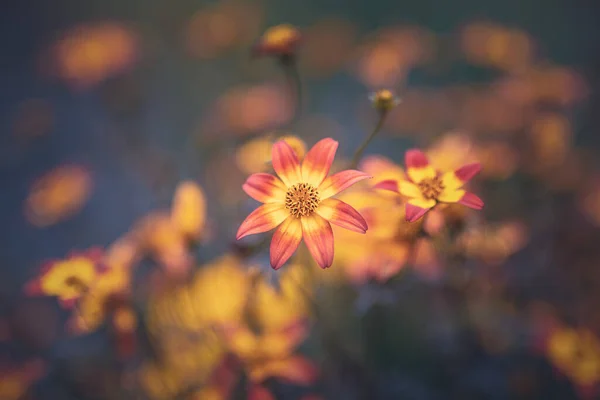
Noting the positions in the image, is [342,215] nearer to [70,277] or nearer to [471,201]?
[471,201]

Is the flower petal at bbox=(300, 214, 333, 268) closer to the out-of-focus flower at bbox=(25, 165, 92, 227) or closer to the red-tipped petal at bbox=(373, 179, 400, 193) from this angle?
the red-tipped petal at bbox=(373, 179, 400, 193)

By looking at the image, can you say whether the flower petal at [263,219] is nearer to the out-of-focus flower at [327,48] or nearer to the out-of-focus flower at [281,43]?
the out-of-focus flower at [281,43]

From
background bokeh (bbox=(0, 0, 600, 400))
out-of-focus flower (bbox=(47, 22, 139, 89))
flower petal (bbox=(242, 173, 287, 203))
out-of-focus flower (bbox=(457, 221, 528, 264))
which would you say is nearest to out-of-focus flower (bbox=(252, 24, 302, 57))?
background bokeh (bbox=(0, 0, 600, 400))

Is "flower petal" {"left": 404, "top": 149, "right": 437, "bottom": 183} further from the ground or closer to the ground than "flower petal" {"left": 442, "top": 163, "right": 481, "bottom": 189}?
further from the ground

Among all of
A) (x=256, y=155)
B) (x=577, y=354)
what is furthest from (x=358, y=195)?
(x=577, y=354)

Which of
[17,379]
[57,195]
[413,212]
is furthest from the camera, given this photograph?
[57,195]

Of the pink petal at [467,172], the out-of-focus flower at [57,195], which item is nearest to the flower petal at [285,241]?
the pink petal at [467,172]

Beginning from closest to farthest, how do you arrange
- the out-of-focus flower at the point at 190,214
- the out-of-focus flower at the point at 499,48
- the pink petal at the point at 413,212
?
the pink petal at the point at 413,212
the out-of-focus flower at the point at 190,214
the out-of-focus flower at the point at 499,48
